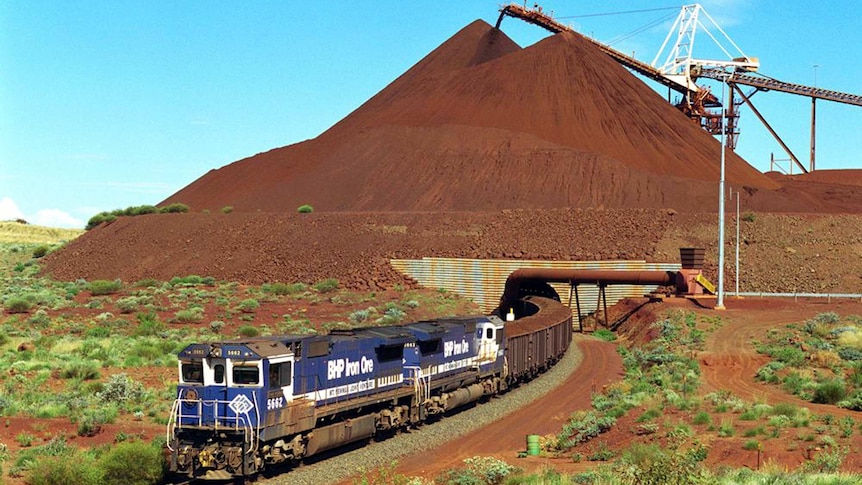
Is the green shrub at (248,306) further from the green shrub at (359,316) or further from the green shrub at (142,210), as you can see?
the green shrub at (142,210)

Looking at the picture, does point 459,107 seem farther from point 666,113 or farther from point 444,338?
point 444,338

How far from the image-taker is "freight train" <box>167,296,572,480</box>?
20859 millimetres

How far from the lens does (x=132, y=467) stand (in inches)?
828

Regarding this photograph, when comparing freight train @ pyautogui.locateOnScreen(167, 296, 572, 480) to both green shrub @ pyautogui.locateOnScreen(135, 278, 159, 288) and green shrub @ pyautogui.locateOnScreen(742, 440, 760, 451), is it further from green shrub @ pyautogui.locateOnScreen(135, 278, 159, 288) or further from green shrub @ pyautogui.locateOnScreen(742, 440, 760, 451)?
green shrub @ pyautogui.locateOnScreen(135, 278, 159, 288)

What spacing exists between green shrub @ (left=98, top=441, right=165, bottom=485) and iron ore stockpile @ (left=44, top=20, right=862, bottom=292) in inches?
2071

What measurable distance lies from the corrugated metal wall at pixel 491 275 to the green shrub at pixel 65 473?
155 ft

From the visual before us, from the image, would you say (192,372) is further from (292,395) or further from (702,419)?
(702,419)

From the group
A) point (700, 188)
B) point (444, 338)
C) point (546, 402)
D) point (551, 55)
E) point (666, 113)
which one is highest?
point (551, 55)

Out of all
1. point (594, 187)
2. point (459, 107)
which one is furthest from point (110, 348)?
point (459, 107)

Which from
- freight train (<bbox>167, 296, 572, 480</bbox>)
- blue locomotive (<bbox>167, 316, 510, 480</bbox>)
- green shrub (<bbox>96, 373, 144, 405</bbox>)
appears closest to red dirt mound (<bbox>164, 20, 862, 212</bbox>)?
freight train (<bbox>167, 296, 572, 480</bbox>)

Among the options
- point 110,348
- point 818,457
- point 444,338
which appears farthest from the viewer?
point 110,348

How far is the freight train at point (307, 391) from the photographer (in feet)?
68.4

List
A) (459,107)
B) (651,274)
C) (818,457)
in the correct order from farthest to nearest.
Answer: (459,107), (651,274), (818,457)

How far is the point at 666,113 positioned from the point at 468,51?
31508 millimetres
